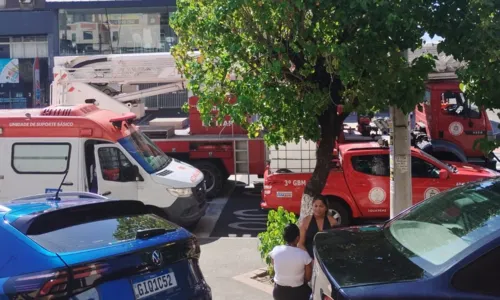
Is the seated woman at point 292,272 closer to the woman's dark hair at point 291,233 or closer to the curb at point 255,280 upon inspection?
the woman's dark hair at point 291,233

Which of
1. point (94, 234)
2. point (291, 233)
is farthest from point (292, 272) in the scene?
point (94, 234)

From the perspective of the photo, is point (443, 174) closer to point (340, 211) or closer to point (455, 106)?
point (340, 211)

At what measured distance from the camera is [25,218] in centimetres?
423

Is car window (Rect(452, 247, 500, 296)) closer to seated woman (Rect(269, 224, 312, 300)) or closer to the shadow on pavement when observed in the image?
seated woman (Rect(269, 224, 312, 300))

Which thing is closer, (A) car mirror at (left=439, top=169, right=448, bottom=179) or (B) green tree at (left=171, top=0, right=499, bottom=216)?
(B) green tree at (left=171, top=0, right=499, bottom=216)

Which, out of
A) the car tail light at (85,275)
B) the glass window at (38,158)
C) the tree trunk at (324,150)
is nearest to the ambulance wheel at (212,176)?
the glass window at (38,158)

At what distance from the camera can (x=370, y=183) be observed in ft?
33.9

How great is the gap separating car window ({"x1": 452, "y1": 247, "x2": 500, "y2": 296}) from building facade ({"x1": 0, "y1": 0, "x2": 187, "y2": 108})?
25906 millimetres

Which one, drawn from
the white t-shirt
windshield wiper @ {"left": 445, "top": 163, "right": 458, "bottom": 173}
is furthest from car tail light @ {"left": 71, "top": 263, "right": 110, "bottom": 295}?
windshield wiper @ {"left": 445, "top": 163, "right": 458, "bottom": 173}

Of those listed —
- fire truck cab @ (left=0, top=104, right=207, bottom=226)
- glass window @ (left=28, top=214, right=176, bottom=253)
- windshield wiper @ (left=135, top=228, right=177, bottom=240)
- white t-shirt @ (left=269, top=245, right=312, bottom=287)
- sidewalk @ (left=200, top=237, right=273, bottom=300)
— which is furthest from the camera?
fire truck cab @ (left=0, top=104, right=207, bottom=226)

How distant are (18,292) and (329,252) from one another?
205 cm

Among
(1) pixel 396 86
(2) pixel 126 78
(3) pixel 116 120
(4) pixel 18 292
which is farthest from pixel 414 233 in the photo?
(2) pixel 126 78

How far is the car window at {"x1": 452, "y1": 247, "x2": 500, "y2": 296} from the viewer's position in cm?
338

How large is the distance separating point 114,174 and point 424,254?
22.9ft
